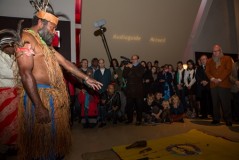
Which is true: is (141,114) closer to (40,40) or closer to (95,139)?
(95,139)

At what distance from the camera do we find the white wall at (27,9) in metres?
6.44

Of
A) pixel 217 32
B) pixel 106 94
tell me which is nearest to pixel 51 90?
pixel 106 94

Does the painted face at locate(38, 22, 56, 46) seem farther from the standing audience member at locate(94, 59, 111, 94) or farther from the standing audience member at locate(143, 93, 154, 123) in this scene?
the standing audience member at locate(143, 93, 154, 123)

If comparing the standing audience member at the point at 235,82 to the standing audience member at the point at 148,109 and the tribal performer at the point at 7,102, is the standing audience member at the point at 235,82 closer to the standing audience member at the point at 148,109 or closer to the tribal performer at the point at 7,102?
the standing audience member at the point at 148,109

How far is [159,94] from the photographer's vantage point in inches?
241

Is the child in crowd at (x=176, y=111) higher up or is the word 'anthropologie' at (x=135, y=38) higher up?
the word 'anthropologie' at (x=135, y=38)

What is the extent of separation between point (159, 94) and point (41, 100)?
4477mm

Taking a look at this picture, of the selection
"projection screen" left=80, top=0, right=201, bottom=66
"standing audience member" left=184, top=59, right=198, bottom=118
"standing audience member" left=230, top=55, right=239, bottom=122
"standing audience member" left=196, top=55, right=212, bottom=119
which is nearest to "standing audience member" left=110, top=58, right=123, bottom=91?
"projection screen" left=80, top=0, right=201, bottom=66

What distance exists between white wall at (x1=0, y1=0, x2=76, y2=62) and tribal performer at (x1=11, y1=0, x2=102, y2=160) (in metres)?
4.95

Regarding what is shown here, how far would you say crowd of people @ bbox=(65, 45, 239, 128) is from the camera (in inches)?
206

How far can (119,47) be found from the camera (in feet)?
27.5

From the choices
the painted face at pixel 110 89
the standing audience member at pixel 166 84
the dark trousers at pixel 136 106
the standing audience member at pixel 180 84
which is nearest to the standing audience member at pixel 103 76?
the painted face at pixel 110 89

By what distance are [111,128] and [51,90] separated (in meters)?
3.38

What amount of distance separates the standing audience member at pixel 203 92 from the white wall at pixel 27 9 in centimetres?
396
